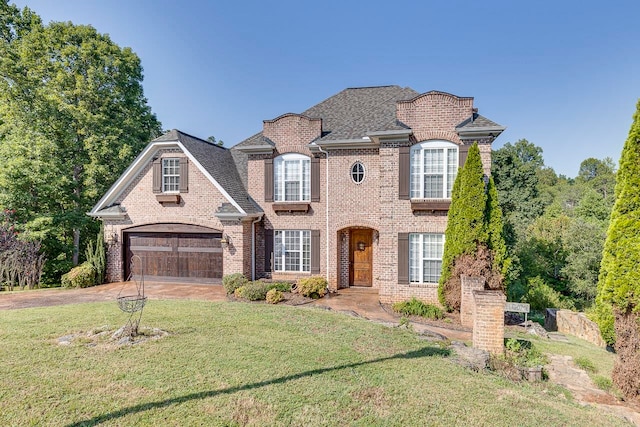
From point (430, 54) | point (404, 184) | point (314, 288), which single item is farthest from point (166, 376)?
point (430, 54)

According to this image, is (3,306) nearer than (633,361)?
No

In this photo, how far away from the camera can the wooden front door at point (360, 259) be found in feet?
44.5

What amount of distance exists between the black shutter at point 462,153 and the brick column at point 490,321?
18.1ft

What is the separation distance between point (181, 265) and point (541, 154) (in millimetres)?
56644

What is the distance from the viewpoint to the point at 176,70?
15781 mm

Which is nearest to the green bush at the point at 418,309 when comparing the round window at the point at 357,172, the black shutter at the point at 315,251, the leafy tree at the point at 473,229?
the leafy tree at the point at 473,229

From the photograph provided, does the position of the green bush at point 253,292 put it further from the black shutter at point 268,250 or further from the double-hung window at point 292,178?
the double-hung window at point 292,178

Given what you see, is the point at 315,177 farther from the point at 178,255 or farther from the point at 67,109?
the point at 67,109

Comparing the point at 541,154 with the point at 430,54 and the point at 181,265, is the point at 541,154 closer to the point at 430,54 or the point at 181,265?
the point at 430,54

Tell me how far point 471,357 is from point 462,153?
7047 millimetres

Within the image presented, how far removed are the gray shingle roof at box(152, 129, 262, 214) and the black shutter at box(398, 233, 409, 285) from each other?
6147 millimetres

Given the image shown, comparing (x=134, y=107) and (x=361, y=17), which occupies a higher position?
→ (x=361, y=17)

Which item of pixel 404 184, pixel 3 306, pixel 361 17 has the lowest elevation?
pixel 3 306

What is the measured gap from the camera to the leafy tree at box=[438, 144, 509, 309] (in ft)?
32.5
